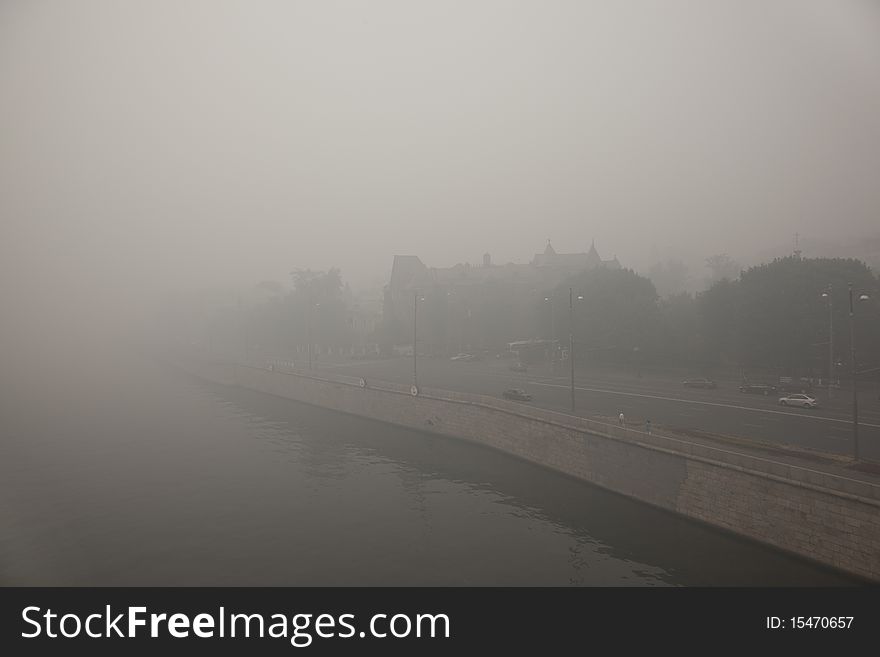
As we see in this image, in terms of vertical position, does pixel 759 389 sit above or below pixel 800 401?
above

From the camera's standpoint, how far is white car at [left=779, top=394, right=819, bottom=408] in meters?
38.3

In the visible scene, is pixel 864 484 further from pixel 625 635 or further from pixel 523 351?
pixel 523 351

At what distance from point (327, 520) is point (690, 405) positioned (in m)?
29.8

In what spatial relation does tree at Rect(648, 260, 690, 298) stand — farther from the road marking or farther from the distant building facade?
the road marking

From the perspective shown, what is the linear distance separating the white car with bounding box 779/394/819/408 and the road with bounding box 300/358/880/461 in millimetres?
679

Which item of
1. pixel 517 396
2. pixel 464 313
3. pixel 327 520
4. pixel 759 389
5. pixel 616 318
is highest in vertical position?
pixel 464 313

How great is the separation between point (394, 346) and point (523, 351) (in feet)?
126

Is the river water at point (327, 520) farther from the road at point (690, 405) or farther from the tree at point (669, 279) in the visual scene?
the tree at point (669, 279)

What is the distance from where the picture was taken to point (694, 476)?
26.0 metres

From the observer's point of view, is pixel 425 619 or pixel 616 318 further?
pixel 616 318

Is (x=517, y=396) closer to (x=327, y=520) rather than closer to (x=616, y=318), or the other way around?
(x=327, y=520)

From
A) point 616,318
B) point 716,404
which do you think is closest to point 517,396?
point 716,404

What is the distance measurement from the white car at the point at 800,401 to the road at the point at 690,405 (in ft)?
2.23

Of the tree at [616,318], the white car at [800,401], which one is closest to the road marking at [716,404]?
the white car at [800,401]
